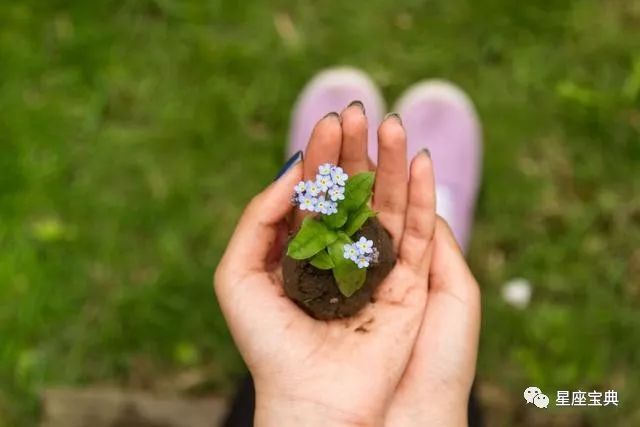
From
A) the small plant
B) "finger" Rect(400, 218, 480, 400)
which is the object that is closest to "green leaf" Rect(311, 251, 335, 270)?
the small plant

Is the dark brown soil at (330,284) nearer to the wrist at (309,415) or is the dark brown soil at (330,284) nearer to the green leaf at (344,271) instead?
the green leaf at (344,271)

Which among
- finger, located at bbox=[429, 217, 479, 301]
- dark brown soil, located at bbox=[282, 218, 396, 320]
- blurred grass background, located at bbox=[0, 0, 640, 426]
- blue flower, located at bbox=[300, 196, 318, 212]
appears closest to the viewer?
blue flower, located at bbox=[300, 196, 318, 212]

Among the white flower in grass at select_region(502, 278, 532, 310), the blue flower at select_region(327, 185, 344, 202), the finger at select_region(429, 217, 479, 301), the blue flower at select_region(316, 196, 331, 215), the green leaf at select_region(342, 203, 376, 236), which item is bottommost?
the white flower in grass at select_region(502, 278, 532, 310)

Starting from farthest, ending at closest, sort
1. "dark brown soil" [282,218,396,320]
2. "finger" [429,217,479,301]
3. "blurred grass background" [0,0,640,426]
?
"blurred grass background" [0,0,640,426], "finger" [429,217,479,301], "dark brown soil" [282,218,396,320]

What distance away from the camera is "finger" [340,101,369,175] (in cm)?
188

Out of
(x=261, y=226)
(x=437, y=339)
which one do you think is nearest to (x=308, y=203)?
(x=261, y=226)

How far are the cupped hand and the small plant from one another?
131mm

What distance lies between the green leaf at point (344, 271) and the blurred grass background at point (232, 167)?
1.00 meters

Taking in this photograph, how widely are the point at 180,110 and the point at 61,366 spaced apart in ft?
3.19

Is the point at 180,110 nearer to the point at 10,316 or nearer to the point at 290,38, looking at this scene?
the point at 290,38

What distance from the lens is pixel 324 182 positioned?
5.66 ft

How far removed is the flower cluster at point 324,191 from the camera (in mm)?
1719

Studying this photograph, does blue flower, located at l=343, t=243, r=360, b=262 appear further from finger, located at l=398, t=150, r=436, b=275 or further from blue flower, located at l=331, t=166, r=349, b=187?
finger, located at l=398, t=150, r=436, b=275

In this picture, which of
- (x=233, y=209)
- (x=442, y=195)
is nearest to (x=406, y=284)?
(x=442, y=195)
